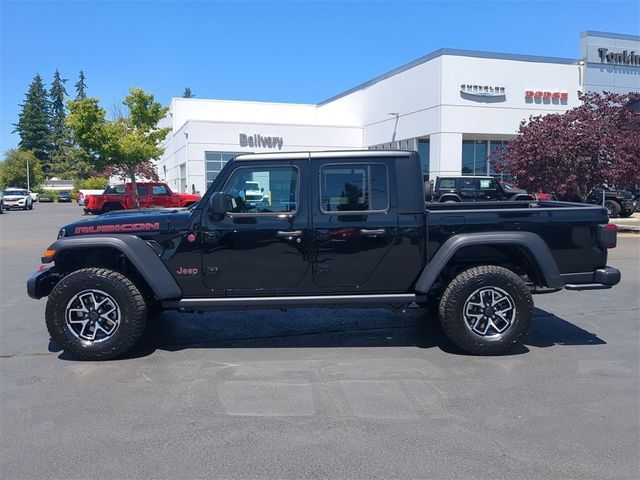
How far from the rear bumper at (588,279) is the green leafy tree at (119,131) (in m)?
25.0

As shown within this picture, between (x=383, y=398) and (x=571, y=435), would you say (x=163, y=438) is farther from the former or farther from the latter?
(x=571, y=435)

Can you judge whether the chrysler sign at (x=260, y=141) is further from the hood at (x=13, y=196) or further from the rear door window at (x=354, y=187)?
the rear door window at (x=354, y=187)

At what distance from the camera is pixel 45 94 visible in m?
105

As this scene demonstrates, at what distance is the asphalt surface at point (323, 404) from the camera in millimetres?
3592

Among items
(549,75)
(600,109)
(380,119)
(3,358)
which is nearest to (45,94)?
(380,119)

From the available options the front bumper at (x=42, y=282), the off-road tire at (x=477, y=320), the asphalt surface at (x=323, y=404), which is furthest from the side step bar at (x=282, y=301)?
the front bumper at (x=42, y=282)

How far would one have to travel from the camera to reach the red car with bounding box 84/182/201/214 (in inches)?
1005

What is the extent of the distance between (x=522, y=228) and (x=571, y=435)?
2.25 meters

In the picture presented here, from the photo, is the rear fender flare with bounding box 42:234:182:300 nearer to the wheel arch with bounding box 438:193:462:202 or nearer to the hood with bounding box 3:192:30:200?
the wheel arch with bounding box 438:193:462:202

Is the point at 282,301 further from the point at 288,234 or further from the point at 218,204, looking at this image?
the point at 218,204

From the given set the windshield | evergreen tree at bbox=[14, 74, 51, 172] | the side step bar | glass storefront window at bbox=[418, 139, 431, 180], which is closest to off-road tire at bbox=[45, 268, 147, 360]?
the side step bar

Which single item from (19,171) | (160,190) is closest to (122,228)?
(160,190)

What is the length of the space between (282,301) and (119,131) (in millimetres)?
26863

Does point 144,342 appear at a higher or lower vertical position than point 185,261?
lower
